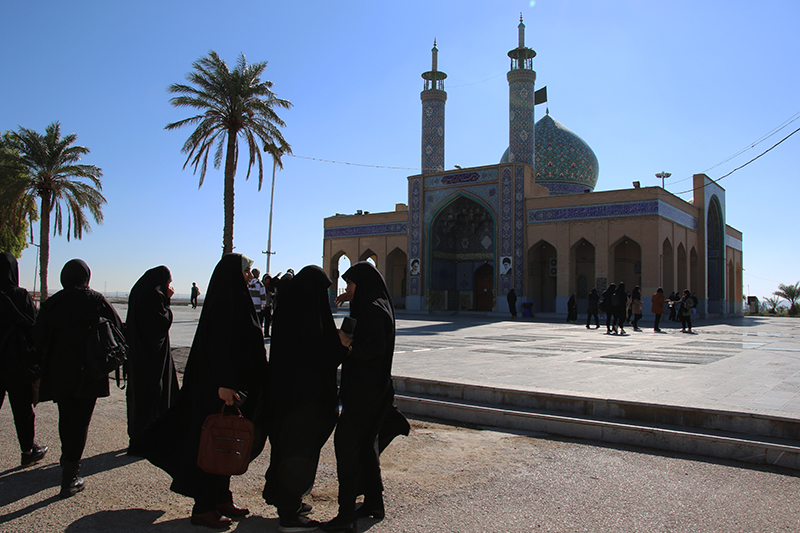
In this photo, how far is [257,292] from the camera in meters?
10.4

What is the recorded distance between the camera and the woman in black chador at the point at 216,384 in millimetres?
2904

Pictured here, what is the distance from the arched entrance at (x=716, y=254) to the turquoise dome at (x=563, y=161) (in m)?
5.87

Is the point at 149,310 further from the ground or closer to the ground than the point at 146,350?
further from the ground

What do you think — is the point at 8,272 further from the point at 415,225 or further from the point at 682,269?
the point at 682,269

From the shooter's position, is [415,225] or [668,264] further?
[415,225]

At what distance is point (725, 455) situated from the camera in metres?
4.05

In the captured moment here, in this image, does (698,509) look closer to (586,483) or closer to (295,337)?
(586,483)

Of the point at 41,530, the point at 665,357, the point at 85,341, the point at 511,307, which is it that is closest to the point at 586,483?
the point at 41,530

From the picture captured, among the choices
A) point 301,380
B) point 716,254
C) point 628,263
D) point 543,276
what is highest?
point 716,254

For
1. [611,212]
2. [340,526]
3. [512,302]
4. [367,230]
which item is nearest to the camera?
[340,526]

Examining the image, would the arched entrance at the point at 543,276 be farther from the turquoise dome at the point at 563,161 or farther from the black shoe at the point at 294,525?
the black shoe at the point at 294,525

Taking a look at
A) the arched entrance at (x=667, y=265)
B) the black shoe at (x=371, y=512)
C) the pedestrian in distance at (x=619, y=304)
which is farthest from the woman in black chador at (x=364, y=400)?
the arched entrance at (x=667, y=265)

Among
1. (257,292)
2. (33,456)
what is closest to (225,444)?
(33,456)

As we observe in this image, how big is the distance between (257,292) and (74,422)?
7.01 metres
